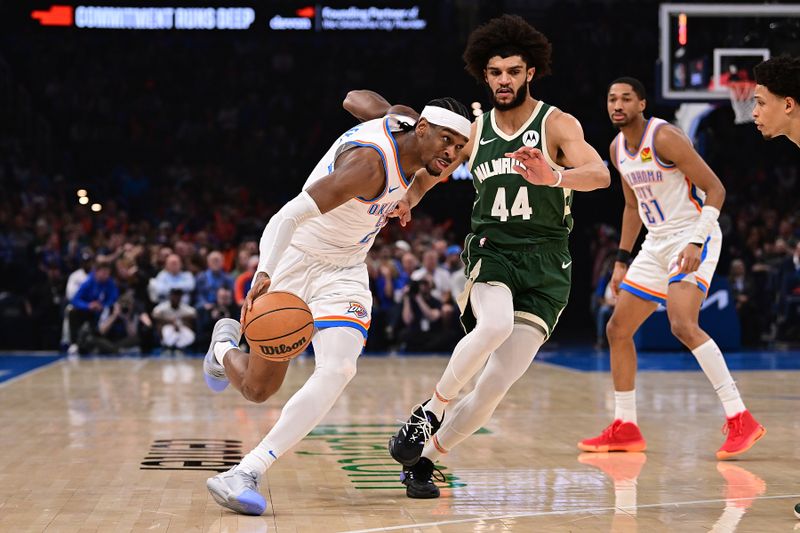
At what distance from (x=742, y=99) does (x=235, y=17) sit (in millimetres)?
9539

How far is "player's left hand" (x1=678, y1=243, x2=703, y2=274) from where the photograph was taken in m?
5.86

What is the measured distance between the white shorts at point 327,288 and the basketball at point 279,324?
24 centimetres

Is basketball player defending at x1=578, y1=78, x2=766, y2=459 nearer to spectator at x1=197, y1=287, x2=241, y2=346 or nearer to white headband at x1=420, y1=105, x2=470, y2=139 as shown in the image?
white headband at x1=420, y1=105, x2=470, y2=139

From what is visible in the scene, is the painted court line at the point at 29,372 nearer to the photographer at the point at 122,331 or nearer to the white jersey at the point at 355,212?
the photographer at the point at 122,331

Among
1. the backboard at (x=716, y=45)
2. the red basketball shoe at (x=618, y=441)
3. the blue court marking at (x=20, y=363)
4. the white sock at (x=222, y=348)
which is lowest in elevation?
the blue court marking at (x=20, y=363)

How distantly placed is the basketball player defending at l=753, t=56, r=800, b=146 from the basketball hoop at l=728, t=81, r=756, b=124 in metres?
9.44

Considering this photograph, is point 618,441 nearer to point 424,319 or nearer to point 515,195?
point 515,195

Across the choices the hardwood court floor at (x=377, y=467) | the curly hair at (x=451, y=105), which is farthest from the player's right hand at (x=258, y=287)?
the curly hair at (x=451, y=105)

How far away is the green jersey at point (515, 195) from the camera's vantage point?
5.11m

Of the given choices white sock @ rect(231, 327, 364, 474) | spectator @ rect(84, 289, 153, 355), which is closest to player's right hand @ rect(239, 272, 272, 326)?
white sock @ rect(231, 327, 364, 474)

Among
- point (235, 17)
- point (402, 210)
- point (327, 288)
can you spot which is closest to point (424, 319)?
point (235, 17)

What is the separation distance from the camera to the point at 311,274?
4.91 m

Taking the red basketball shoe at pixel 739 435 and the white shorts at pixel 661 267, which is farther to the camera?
the white shorts at pixel 661 267

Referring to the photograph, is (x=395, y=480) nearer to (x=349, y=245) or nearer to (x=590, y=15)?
(x=349, y=245)
